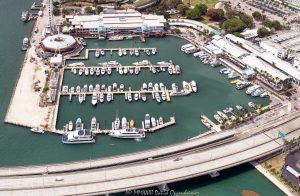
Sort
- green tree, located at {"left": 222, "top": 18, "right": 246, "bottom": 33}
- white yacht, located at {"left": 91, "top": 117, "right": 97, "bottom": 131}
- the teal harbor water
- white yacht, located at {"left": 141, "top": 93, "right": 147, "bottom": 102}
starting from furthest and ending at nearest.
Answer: green tree, located at {"left": 222, "top": 18, "right": 246, "bottom": 33}, white yacht, located at {"left": 141, "top": 93, "right": 147, "bottom": 102}, white yacht, located at {"left": 91, "top": 117, "right": 97, "bottom": 131}, the teal harbor water

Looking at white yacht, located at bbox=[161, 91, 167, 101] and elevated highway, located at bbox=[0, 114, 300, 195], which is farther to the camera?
white yacht, located at bbox=[161, 91, 167, 101]

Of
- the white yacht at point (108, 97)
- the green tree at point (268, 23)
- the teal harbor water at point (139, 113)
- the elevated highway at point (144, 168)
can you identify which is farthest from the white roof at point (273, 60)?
the white yacht at point (108, 97)

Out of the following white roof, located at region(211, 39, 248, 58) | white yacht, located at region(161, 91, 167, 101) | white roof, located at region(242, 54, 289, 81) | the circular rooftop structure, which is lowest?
white yacht, located at region(161, 91, 167, 101)

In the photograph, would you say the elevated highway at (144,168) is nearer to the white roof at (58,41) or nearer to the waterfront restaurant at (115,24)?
the white roof at (58,41)

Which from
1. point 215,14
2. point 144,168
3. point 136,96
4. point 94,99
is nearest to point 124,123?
point 136,96

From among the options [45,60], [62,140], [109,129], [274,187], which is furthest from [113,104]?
[274,187]

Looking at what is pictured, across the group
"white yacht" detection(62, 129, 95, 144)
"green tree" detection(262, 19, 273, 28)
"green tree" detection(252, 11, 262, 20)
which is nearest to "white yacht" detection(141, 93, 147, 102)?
"white yacht" detection(62, 129, 95, 144)

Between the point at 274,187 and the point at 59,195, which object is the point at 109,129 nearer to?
the point at 59,195

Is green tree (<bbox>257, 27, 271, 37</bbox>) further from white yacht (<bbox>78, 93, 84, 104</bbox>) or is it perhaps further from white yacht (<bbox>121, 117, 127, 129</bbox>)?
white yacht (<bbox>78, 93, 84, 104</bbox>)
